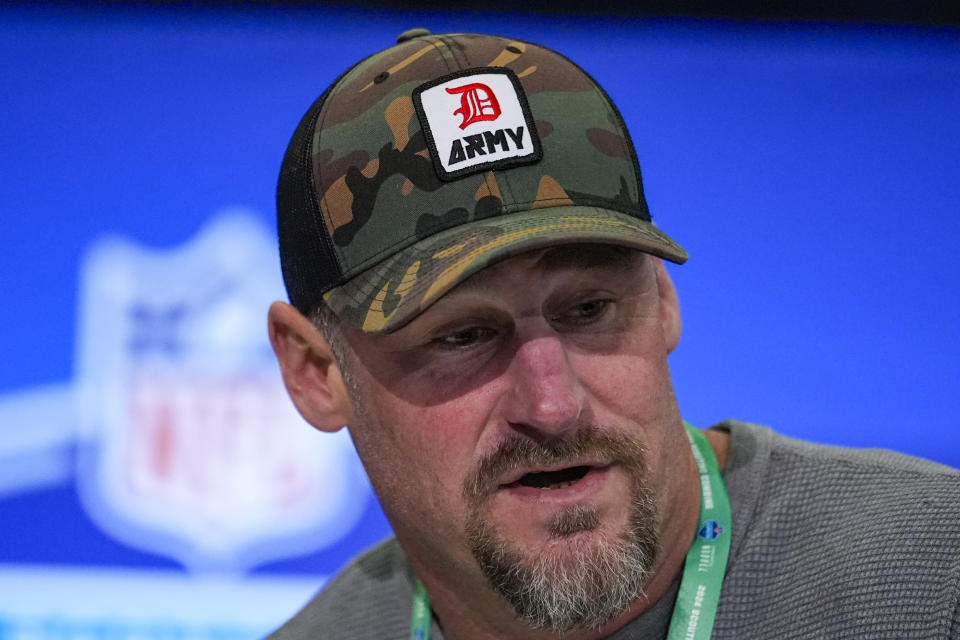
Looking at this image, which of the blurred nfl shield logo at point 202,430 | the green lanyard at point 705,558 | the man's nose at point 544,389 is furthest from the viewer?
the blurred nfl shield logo at point 202,430

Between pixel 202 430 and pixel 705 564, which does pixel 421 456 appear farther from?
pixel 202 430

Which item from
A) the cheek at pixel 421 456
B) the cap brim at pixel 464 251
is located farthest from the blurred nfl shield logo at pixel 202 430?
the cap brim at pixel 464 251

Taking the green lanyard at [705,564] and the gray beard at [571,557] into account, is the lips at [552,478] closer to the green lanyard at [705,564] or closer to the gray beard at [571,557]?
the gray beard at [571,557]

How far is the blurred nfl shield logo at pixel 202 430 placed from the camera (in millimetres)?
2141

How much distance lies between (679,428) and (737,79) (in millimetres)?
1286

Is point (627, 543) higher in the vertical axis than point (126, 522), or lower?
higher

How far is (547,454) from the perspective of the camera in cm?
109

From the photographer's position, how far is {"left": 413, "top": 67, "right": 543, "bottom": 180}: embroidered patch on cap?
1154 mm

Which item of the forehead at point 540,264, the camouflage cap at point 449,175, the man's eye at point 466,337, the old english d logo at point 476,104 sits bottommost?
the man's eye at point 466,337

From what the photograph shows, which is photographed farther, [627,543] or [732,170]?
[732,170]

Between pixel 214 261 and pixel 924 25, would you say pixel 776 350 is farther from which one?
pixel 214 261

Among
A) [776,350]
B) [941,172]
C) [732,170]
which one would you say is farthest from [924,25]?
[776,350]

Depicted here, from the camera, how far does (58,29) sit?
236 centimetres

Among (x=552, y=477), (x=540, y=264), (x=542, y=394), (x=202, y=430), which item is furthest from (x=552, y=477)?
(x=202, y=430)
